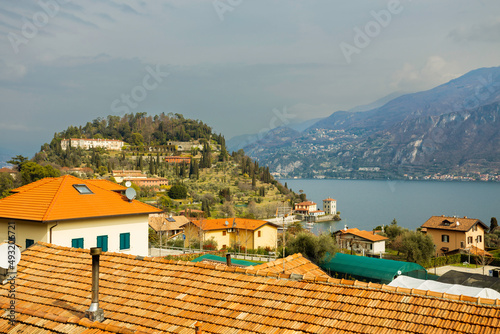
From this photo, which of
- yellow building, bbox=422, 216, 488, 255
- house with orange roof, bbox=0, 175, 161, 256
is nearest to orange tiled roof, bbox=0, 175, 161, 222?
house with orange roof, bbox=0, 175, 161, 256

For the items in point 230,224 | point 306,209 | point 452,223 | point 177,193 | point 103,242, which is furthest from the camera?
point 306,209

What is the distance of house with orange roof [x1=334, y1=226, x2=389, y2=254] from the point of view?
33.2 m

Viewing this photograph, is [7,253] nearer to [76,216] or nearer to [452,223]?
[76,216]

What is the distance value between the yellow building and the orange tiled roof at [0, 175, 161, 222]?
1033 inches

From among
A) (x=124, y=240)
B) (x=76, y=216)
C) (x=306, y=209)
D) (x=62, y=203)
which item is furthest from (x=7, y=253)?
(x=306, y=209)

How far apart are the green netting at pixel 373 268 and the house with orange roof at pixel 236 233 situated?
1202 centimetres

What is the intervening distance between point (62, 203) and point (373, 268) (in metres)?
14.7

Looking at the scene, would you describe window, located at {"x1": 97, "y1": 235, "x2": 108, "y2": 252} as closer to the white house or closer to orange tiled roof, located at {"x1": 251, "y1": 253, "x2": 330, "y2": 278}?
orange tiled roof, located at {"x1": 251, "y1": 253, "x2": 330, "y2": 278}

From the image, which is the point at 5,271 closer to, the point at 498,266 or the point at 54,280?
the point at 54,280

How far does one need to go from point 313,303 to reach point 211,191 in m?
77.5

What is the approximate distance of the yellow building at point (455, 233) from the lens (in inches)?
1225

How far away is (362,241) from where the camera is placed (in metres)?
33.7

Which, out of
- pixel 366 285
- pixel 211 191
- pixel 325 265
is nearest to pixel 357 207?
pixel 211 191

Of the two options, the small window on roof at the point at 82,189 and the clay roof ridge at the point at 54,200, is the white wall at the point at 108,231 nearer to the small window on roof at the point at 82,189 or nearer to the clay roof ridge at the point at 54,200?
the clay roof ridge at the point at 54,200
